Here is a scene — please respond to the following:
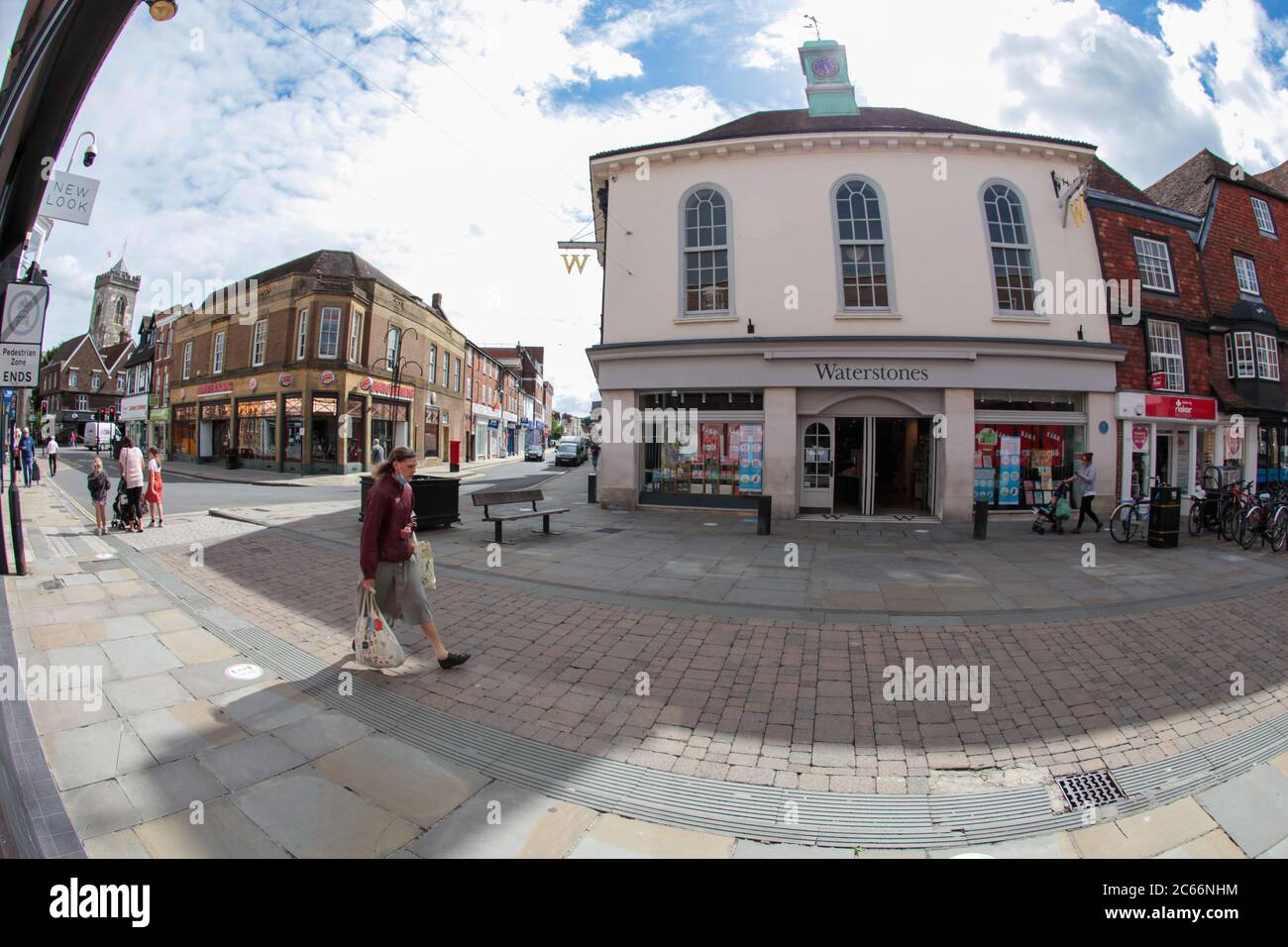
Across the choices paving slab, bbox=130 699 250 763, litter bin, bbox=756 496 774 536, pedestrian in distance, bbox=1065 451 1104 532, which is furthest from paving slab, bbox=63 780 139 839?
pedestrian in distance, bbox=1065 451 1104 532

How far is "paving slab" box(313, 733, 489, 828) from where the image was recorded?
274 centimetres

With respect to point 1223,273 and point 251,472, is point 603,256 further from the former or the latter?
point 251,472

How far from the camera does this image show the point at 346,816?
8.62 ft

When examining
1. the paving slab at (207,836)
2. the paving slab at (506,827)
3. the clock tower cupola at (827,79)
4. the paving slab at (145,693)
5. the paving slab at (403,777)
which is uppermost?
the clock tower cupola at (827,79)

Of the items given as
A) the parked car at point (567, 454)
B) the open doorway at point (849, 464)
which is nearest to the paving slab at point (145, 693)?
the open doorway at point (849, 464)

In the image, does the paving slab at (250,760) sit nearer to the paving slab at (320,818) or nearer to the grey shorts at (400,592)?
the paving slab at (320,818)

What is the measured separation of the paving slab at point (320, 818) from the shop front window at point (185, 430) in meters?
42.2

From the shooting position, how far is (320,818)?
260cm

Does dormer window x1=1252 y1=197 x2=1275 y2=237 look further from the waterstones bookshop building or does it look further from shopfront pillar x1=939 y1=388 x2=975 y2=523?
shopfront pillar x1=939 y1=388 x2=975 y2=523

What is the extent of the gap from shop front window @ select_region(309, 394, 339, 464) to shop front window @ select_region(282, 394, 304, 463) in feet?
1.71

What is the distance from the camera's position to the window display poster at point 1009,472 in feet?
43.8

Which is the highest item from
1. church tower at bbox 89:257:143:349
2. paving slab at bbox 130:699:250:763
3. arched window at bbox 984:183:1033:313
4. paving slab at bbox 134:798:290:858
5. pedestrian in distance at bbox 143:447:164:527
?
church tower at bbox 89:257:143:349

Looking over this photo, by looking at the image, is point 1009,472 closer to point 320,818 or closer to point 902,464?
point 902,464

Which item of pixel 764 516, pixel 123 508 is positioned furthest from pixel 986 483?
pixel 123 508
